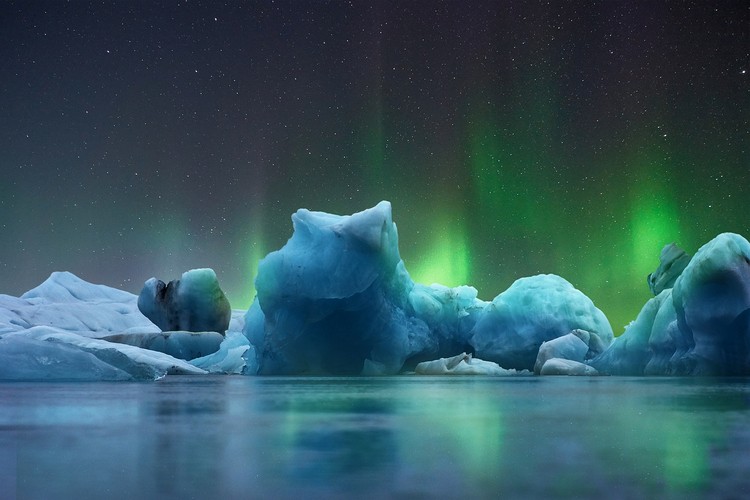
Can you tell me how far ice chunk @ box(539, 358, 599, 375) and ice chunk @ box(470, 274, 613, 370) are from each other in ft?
6.69

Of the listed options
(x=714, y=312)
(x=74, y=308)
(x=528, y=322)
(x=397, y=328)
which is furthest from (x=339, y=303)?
(x=74, y=308)

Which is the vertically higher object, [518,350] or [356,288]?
[356,288]

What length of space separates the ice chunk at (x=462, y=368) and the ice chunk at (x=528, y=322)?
1.53 meters

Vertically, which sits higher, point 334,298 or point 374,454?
point 334,298

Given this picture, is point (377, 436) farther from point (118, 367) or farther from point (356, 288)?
point (356, 288)

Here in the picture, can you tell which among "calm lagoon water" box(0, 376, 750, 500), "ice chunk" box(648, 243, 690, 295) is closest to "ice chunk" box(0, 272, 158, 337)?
"ice chunk" box(648, 243, 690, 295)

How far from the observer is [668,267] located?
52.9 feet

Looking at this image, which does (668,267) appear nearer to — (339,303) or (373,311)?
(373,311)

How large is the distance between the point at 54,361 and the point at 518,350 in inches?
374

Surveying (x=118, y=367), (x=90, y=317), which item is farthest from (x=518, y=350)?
(x=90, y=317)

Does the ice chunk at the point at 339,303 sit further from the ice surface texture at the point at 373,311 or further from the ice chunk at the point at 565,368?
the ice chunk at the point at 565,368

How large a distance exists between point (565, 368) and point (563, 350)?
37.1 inches

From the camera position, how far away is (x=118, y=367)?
1145 centimetres

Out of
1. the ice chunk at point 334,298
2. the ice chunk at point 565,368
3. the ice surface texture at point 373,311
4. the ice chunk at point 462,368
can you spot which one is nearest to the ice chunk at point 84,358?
the ice chunk at point 334,298
